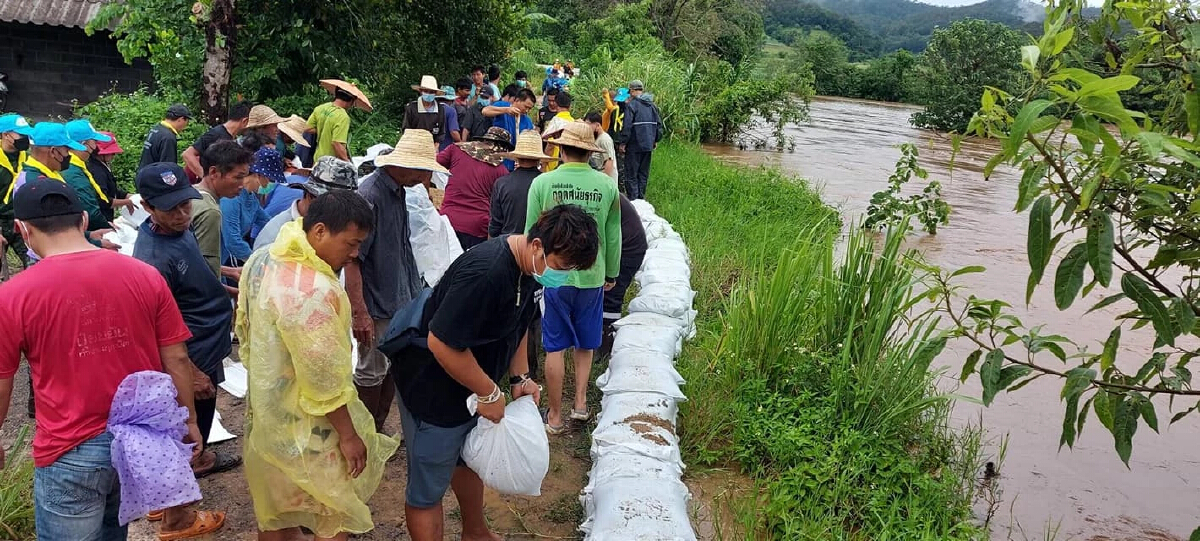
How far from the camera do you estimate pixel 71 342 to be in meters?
1.94

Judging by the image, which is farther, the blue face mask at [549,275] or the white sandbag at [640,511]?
the white sandbag at [640,511]

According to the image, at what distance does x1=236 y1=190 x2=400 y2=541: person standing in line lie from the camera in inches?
81.7

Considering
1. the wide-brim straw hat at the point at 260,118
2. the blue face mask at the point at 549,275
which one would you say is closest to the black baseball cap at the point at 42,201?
the blue face mask at the point at 549,275

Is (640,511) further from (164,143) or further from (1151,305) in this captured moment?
(164,143)

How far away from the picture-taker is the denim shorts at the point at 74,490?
199 cm

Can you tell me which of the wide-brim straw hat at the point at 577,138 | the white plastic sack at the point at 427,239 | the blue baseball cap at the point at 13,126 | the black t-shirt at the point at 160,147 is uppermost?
the wide-brim straw hat at the point at 577,138

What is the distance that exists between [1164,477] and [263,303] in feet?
15.2

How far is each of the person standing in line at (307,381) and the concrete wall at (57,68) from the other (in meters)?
8.41

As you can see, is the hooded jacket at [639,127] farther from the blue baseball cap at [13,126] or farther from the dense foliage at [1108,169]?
the dense foliage at [1108,169]

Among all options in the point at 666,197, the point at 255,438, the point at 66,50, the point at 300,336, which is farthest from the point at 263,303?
the point at 66,50

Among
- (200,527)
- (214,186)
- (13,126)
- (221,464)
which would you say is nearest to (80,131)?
(13,126)

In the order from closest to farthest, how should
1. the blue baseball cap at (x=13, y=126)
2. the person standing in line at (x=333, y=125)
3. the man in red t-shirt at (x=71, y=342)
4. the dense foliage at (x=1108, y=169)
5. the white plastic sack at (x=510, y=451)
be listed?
1. the dense foliage at (x=1108, y=169)
2. the man in red t-shirt at (x=71, y=342)
3. the white plastic sack at (x=510, y=451)
4. the blue baseball cap at (x=13, y=126)
5. the person standing in line at (x=333, y=125)

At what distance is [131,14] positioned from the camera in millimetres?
7379

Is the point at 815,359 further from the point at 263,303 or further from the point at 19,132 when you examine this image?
the point at 19,132
